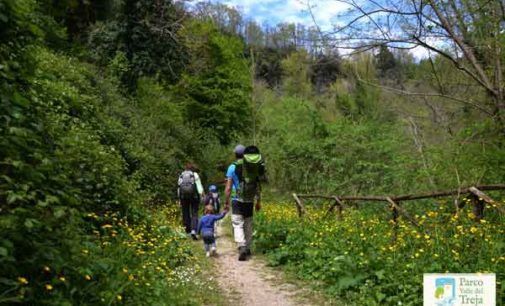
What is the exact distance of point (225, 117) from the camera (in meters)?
33.8

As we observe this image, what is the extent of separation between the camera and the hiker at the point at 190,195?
37.5 ft

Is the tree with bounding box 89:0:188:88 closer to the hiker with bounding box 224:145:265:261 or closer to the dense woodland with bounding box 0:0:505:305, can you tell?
the dense woodland with bounding box 0:0:505:305

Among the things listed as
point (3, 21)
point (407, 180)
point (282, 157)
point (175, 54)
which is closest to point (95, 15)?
point (175, 54)

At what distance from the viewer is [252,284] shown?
682cm

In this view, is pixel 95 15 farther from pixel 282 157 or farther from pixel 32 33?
pixel 32 33

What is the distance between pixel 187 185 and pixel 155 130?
777 centimetres

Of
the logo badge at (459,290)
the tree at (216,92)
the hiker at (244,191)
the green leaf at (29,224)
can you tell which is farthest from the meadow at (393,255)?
the tree at (216,92)

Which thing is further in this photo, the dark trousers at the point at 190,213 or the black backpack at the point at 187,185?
the dark trousers at the point at 190,213

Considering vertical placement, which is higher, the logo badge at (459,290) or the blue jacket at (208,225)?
the logo badge at (459,290)

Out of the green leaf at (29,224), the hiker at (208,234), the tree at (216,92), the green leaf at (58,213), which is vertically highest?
the tree at (216,92)

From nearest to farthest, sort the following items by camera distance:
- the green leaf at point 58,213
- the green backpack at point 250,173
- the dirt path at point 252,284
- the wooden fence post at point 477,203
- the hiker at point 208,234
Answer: the green leaf at point 58,213, the wooden fence post at point 477,203, the dirt path at point 252,284, the green backpack at point 250,173, the hiker at point 208,234

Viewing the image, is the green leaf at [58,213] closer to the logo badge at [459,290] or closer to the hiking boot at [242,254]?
the logo badge at [459,290]

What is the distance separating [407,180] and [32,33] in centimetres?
868

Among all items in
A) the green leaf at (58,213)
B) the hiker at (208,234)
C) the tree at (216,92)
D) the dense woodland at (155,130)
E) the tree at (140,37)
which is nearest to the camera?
the green leaf at (58,213)
